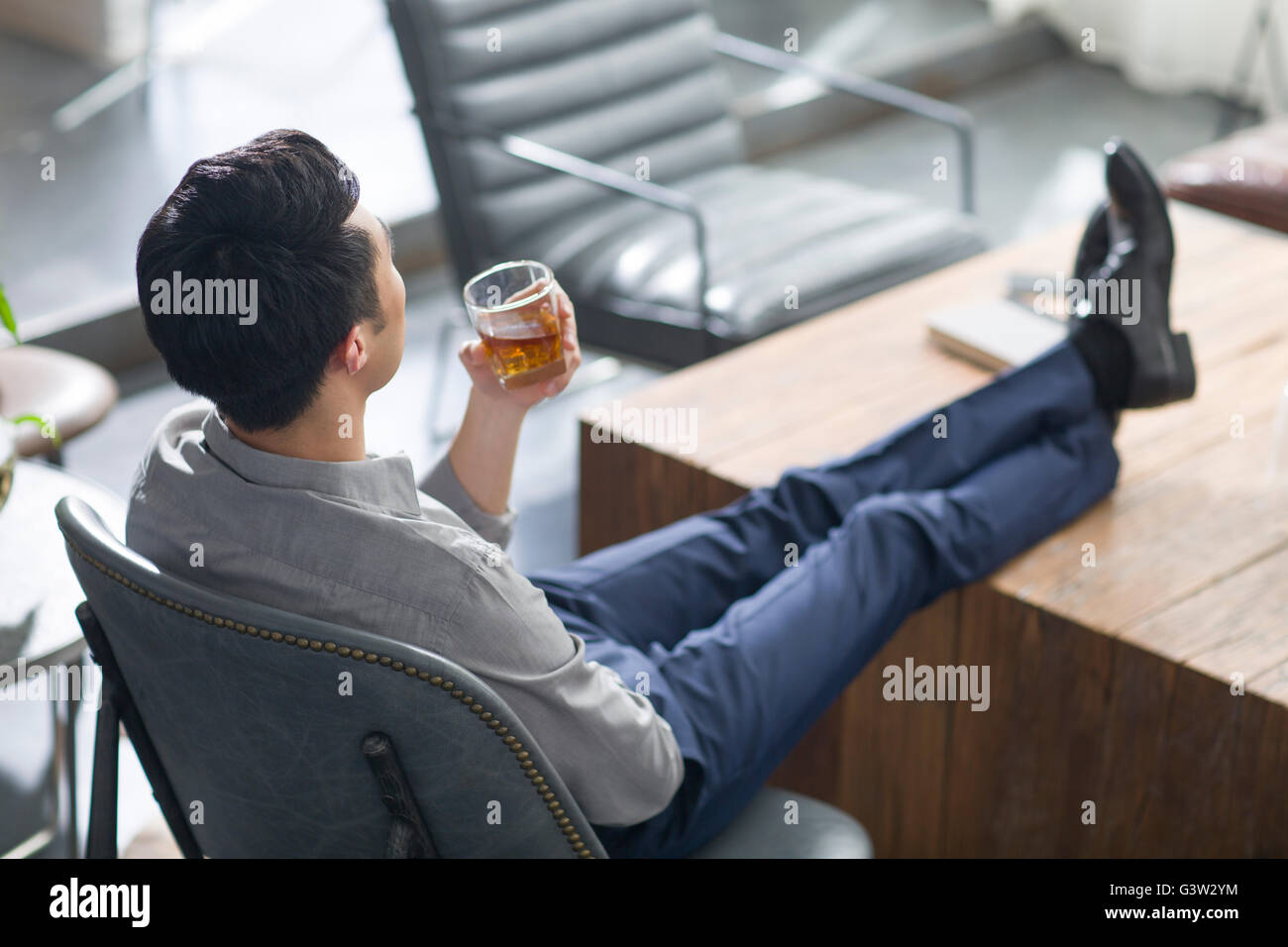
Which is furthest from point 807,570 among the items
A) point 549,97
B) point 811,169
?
point 811,169

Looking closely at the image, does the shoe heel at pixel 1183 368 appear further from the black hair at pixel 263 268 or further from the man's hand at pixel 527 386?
the black hair at pixel 263 268

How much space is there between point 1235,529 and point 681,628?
660 millimetres

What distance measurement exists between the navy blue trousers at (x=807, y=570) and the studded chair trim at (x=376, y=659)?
23 centimetres

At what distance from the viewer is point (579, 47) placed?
285 cm

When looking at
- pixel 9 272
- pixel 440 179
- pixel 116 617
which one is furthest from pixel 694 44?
pixel 116 617

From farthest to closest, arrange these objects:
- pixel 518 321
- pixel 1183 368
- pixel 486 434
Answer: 1. pixel 1183 368
2. pixel 486 434
3. pixel 518 321

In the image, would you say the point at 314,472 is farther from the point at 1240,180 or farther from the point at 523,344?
the point at 1240,180

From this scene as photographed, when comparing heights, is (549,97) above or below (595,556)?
above

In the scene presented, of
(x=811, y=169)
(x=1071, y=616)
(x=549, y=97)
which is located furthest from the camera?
(x=811, y=169)

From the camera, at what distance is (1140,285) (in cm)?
182

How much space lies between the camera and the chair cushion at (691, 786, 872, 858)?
4.51 feet

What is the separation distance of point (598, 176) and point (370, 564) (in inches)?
61.2

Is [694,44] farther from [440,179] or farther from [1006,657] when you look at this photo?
[1006,657]

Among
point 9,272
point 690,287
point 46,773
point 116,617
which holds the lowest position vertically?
point 46,773
